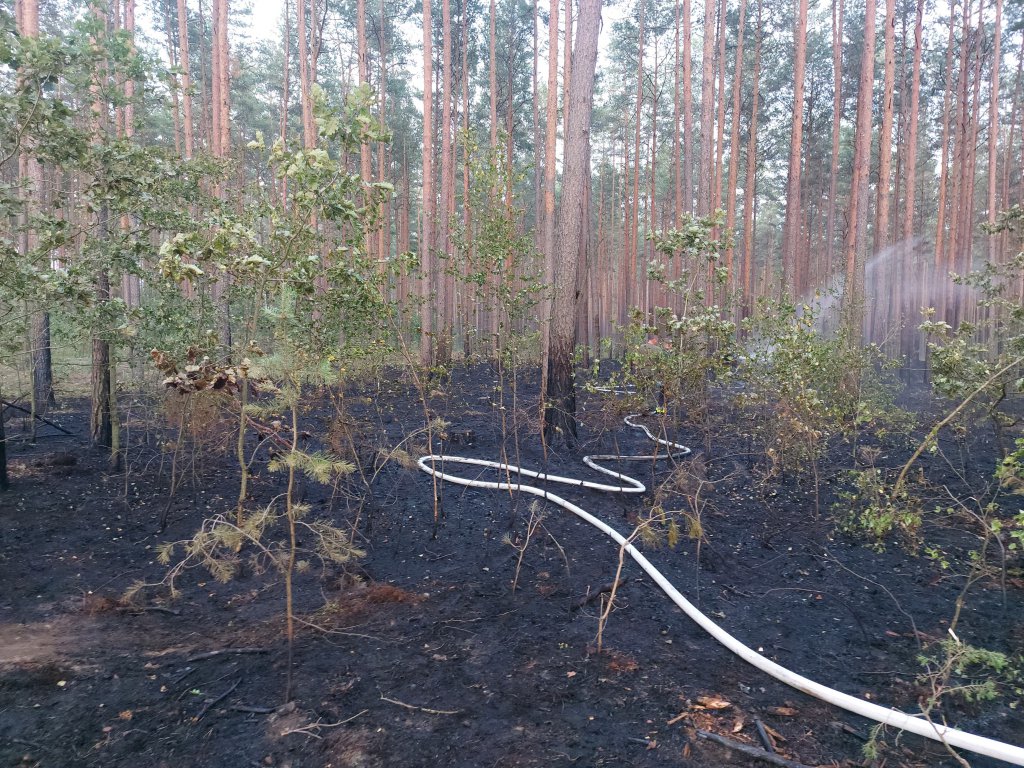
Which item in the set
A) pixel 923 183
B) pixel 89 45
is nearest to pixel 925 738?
pixel 89 45

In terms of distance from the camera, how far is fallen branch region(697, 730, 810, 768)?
8.34 feet

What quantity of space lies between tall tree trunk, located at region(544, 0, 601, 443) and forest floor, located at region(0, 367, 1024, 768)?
221cm

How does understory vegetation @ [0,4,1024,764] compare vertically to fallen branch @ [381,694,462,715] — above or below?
above

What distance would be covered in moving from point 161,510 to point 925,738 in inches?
242

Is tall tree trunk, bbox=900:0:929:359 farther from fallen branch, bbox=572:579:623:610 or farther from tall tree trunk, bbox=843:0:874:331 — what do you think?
fallen branch, bbox=572:579:623:610

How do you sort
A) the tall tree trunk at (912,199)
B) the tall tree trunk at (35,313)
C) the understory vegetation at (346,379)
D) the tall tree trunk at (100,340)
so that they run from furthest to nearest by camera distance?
1. the tall tree trunk at (912,199)
2. the tall tree trunk at (100,340)
3. the tall tree trunk at (35,313)
4. the understory vegetation at (346,379)

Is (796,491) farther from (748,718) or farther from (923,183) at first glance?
(923,183)

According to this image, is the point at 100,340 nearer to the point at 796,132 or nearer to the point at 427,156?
the point at 427,156

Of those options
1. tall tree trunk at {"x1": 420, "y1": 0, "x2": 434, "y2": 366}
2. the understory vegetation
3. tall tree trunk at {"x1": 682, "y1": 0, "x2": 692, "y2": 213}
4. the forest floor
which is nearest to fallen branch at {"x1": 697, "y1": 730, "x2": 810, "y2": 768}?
the forest floor

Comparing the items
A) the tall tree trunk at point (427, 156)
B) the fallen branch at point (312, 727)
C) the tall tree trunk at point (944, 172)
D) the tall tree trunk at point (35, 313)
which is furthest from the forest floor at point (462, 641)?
the tall tree trunk at point (944, 172)

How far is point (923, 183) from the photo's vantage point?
Answer: 1145 inches

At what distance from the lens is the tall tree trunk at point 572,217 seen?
7.84 metres

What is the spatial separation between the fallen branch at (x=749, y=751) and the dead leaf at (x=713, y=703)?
0.22 metres

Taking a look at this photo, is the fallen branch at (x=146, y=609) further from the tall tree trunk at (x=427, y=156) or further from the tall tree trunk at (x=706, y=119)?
the tall tree trunk at (x=706, y=119)
